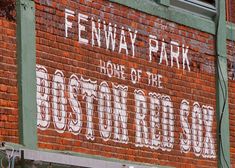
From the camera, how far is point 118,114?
14609 millimetres

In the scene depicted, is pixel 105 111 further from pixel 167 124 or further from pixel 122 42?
pixel 167 124

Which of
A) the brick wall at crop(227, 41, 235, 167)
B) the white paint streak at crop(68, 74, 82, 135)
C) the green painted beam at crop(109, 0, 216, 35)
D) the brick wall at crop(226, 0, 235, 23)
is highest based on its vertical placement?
the brick wall at crop(226, 0, 235, 23)

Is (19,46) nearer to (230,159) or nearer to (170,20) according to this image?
(170,20)

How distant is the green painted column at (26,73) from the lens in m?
12.8

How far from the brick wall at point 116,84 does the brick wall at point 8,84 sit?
459mm

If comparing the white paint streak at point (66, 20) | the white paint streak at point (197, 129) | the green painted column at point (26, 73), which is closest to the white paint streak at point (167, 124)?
the white paint streak at point (197, 129)

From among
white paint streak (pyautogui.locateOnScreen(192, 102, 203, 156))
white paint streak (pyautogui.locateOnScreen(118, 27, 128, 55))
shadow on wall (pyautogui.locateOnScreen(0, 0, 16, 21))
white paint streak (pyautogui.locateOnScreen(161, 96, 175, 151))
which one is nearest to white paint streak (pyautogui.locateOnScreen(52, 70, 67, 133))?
shadow on wall (pyautogui.locateOnScreen(0, 0, 16, 21))

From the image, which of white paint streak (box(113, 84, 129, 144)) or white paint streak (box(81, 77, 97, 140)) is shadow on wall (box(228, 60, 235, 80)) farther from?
white paint streak (box(81, 77, 97, 140))

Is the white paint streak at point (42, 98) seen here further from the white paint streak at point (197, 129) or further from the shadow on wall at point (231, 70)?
the shadow on wall at point (231, 70)

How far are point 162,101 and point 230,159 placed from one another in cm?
197

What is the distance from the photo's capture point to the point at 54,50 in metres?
13.6

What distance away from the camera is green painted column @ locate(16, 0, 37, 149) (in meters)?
12.8

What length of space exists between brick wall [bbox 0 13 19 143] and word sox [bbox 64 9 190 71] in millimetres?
1153

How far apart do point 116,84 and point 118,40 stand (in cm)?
64
